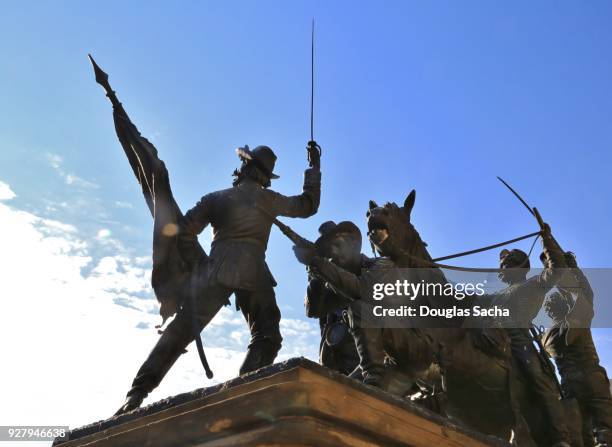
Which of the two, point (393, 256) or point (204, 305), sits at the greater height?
point (393, 256)

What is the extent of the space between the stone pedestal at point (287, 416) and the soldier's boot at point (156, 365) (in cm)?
126

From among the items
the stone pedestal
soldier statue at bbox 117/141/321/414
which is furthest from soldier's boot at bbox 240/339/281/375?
the stone pedestal

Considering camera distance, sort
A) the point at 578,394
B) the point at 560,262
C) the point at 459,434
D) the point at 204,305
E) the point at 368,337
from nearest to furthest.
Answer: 1. the point at 459,434
2. the point at 368,337
3. the point at 204,305
4. the point at 560,262
5. the point at 578,394

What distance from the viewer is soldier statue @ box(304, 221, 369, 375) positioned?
20.4 ft

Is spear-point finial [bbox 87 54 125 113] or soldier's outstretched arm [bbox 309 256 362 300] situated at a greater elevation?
spear-point finial [bbox 87 54 125 113]

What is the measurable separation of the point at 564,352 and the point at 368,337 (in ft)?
11.1

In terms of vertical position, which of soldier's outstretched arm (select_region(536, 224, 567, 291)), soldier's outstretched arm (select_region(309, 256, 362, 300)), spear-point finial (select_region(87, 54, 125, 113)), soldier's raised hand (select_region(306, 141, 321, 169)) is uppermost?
spear-point finial (select_region(87, 54, 125, 113))

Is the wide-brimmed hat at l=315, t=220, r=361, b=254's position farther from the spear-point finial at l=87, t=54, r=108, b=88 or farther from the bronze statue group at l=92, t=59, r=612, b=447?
the spear-point finial at l=87, t=54, r=108, b=88

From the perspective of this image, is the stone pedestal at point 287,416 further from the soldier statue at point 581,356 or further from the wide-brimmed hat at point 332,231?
the soldier statue at point 581,356

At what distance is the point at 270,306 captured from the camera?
563 centimetres

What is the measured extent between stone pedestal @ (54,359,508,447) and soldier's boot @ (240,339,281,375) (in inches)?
61.2

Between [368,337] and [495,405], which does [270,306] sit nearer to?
[368,337]

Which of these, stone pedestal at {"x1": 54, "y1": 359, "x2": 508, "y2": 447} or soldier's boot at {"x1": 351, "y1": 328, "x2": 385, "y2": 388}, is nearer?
stone pedestal at {"x1": 54, "y1": 359, "x2": 508, "y2": 447}

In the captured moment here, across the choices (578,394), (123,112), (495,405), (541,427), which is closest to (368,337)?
(495,405)
